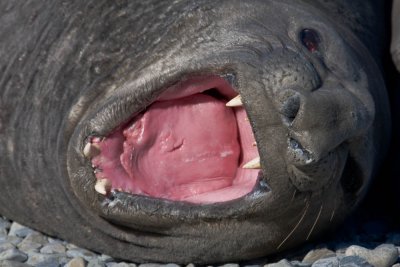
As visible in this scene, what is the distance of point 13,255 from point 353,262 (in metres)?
1.44

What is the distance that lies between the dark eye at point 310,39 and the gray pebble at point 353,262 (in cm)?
87

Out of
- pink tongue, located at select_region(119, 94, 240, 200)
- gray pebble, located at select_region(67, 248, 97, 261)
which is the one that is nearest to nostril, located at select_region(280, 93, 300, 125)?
pink tongue, located at select_region(119, 94, 240, 200)

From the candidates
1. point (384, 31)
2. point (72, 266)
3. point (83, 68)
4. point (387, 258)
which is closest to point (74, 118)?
point (83, 68)

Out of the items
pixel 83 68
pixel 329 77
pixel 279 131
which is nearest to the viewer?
pixel 279 131

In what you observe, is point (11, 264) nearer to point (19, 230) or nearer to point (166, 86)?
point (19, 230)

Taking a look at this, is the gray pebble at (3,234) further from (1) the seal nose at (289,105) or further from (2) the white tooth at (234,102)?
(1) the seal nose at (289,105)

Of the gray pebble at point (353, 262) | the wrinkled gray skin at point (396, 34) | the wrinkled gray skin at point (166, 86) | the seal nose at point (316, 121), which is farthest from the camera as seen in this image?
the wrinkled gray skin at point (396, 34)

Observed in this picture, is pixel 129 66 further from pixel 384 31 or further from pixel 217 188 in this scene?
pixel 384 31

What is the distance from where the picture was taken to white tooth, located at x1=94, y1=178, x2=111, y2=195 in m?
4.20

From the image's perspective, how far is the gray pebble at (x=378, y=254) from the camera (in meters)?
4.38

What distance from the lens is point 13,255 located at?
453 cm

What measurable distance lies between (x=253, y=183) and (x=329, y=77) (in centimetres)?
54

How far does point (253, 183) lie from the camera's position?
14.5ft

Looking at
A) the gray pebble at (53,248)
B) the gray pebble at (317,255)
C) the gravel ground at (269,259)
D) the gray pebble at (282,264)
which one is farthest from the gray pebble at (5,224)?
the gray pebble at (317,255)
